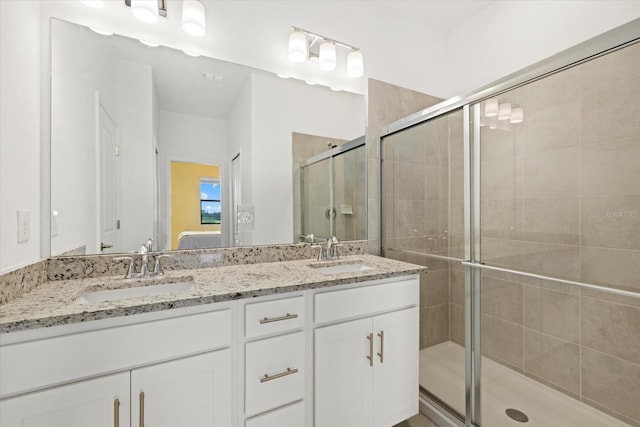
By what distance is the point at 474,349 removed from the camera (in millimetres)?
1603

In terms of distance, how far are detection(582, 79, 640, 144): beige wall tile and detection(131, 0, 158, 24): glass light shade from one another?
2207 millimetres

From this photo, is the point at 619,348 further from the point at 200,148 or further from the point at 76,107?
the point at 76,107

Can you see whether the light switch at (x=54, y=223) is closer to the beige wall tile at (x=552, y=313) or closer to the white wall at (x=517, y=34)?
the beige wall tile at (x=552, y=313)

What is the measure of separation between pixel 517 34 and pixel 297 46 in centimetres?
157

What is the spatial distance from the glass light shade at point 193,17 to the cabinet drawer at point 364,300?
4.83ft

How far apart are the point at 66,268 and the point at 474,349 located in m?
2.10

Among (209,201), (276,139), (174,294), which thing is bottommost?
(174,294)

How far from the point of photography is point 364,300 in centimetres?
133

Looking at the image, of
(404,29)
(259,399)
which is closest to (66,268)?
(259,399)

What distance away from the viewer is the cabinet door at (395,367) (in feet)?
4.49

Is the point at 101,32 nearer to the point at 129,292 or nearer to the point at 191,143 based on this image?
the point at 191,143

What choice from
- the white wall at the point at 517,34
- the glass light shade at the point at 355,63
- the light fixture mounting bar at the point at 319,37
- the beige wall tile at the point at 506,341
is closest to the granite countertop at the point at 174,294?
the beige wall tile at the point at 506,341

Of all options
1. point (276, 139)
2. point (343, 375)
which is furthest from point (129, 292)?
point (276, 139)

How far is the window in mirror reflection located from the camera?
5.15 ft
